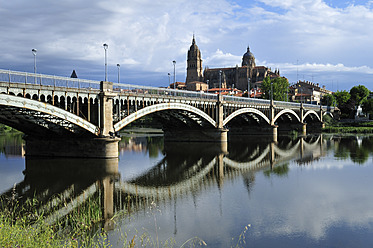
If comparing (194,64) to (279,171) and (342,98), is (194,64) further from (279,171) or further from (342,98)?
(279,171)

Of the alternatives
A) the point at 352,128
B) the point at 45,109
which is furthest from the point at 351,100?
the point at 45,109

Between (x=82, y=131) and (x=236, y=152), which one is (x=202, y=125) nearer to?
(x=236, y=152)

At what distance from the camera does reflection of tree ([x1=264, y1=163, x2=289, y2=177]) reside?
87.8 ft

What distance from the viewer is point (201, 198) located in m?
19.0

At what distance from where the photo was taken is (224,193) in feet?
66.0

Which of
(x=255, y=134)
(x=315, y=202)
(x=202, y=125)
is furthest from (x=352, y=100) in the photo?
(x=315, y=202)

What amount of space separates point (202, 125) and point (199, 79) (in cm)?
14423

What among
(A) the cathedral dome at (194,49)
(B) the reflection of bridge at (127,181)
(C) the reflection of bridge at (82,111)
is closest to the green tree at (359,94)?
(C) the reflection of bridge at (82,111)

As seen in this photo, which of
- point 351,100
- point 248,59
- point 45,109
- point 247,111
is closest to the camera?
point 45,109

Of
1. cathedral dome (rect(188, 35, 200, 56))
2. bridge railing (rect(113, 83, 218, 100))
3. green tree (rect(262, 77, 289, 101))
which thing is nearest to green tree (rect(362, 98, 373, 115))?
green tree (rect(262, 77, 289, 101))

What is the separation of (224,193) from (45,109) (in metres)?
13.9

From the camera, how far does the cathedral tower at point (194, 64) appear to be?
19062 cm

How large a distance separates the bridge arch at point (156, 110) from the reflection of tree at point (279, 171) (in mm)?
13127

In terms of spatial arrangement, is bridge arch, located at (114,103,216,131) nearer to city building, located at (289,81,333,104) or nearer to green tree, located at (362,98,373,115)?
green tree, located at (362,98,373,115)
